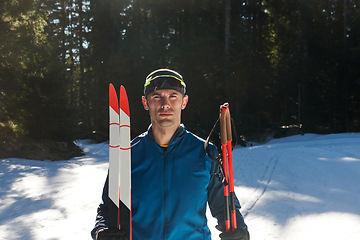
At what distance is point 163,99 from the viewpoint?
1.73 meters

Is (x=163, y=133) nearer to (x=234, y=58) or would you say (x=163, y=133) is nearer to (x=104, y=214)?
(x=104, y=214)

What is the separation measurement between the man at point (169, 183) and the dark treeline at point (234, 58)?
18712 millimetres

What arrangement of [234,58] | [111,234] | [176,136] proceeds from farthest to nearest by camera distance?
1. [234,58]
2. [176,136]
3. [111,234]

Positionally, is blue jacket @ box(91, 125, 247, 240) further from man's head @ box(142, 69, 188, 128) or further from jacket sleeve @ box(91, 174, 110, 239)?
man's head @ box(142, 69, 188, 128)

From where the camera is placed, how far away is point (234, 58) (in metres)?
22.0

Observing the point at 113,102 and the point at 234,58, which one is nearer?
the point at 113,102

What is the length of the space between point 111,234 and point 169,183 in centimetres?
42

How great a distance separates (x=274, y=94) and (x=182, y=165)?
89.6ft

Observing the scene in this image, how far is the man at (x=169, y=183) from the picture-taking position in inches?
62.6

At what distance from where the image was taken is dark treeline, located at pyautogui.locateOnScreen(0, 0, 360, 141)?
22609mm

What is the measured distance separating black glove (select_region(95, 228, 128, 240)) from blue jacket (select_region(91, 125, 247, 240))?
8 cm

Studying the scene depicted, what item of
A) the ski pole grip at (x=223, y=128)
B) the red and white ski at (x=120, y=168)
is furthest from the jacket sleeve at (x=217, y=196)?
the red and white ski at (x=120, y=168)

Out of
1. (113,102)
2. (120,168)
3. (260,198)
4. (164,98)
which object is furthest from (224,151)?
(260,198)

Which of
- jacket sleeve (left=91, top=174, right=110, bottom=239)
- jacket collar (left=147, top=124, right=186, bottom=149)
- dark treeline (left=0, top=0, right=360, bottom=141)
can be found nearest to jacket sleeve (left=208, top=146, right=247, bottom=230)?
jacket collar (left=147, top=124, right=186, bottom=149)
